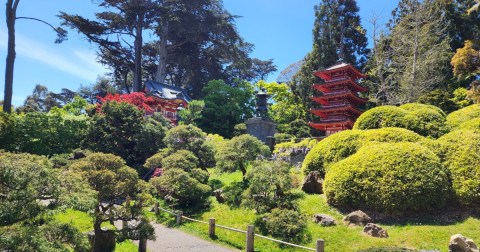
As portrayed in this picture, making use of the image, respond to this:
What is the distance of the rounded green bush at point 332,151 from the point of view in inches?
513

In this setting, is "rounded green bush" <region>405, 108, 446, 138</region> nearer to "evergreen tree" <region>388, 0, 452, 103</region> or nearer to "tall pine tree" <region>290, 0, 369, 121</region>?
"evergreen tree" <region>388, 0, 452, 103</region>

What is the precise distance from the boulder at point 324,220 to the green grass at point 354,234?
0.16 meters

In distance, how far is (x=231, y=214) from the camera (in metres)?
12.7

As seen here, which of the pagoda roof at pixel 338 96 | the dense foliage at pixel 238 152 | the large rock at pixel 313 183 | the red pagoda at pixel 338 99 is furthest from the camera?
the pagoda roof at pixel 338 96

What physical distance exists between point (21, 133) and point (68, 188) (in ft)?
48.9

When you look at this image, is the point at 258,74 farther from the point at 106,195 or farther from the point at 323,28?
the point at 106,195

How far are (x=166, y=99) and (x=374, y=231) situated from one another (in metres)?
23.7

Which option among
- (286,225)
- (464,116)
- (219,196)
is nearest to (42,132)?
(219,196)

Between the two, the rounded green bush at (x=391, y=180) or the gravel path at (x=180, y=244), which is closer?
the rounded green bush at (x=391, y=180)

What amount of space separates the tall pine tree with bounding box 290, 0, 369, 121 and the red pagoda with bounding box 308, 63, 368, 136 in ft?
18.9

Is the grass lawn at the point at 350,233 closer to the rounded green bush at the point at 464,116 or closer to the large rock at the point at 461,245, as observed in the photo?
the large rock at the point at 461,245

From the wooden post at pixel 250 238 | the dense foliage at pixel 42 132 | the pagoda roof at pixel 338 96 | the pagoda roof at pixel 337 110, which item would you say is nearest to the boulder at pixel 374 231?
the wooden post at pixel 250 238

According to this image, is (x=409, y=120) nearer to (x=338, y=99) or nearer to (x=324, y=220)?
(x=324, y=220)

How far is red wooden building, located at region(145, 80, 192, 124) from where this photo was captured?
3019 centimetres
